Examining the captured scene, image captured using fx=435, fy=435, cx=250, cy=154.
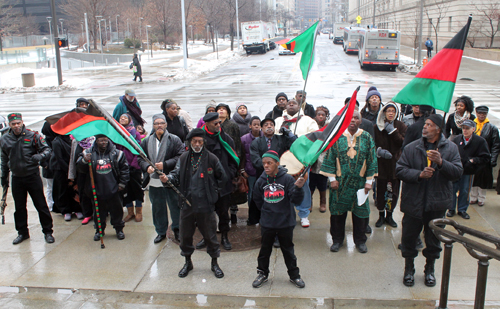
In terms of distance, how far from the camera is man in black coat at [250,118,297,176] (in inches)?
246

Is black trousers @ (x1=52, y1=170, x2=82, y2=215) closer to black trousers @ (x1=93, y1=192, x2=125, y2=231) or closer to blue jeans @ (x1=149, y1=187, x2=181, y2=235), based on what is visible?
black trousers @ (x1=93, y1=192, x2=125, y2=231)

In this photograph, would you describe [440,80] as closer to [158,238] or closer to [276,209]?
[276,209]

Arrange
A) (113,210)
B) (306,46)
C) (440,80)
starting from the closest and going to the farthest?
1. (440,80)
2. (113,210)
3. (306,46)

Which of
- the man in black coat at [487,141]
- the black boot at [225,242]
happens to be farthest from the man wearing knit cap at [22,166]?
the man in black coat at [487,141]

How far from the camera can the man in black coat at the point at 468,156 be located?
258 inches

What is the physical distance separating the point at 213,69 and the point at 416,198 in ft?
114

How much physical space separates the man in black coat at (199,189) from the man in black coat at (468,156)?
12.6 ft

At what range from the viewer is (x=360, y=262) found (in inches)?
215

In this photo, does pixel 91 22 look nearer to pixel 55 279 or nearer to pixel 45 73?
pixel 45 73

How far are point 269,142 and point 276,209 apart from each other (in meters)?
1.66

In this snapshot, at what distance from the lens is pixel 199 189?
16.8 feet

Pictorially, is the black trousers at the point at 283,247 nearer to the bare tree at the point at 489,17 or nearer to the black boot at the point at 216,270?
the black boot at the point at 216,270

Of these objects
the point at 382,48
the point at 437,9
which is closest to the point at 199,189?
the point at 382,48

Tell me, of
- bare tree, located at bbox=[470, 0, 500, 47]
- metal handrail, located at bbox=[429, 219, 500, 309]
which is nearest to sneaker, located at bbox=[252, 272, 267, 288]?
metal handrail, located at bbox=[429, 219, 500, 309]
